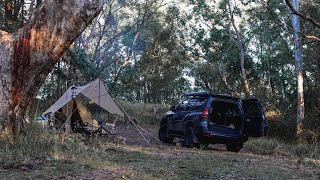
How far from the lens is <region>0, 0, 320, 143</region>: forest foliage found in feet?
64.2

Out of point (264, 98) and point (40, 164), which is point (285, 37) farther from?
point (40, 164)

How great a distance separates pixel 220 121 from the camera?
37.2ft

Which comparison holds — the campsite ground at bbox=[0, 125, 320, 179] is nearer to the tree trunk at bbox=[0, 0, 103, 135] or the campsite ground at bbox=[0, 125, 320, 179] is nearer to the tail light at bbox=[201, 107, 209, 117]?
the tree trunk at bbox=[0, 0, 103, 135]

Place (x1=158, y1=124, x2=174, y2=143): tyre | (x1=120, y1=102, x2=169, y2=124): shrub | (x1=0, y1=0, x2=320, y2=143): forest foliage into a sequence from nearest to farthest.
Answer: (x1=158, y1=124, x2=174, y2=143): tyre, (x1=0, y1=0, x2=320, y2=143): forest foliage, (x1=120, y1=102, x2=169, y2=124): shrub

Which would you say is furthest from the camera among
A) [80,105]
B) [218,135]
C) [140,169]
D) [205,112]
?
[80,105]

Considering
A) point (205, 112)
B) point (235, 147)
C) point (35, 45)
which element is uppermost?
point (35, 45)

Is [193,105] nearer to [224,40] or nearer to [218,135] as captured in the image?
[218,135]

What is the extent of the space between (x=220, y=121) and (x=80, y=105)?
5.03 metres

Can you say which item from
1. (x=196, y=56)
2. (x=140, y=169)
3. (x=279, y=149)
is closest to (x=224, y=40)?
(x=196, y=56)

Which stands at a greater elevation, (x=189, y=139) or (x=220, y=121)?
(x=220, y=121)

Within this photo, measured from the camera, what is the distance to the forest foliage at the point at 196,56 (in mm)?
19562

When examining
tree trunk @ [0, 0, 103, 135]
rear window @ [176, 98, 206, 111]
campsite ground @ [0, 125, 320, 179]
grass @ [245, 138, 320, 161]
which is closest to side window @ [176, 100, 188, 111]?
rear window @ [176, 98, 206, 111]

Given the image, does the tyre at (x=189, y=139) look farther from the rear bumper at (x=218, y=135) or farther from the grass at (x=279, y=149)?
the grass at (x=279, y=149)

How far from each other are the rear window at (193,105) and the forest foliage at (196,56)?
660 centimetres
